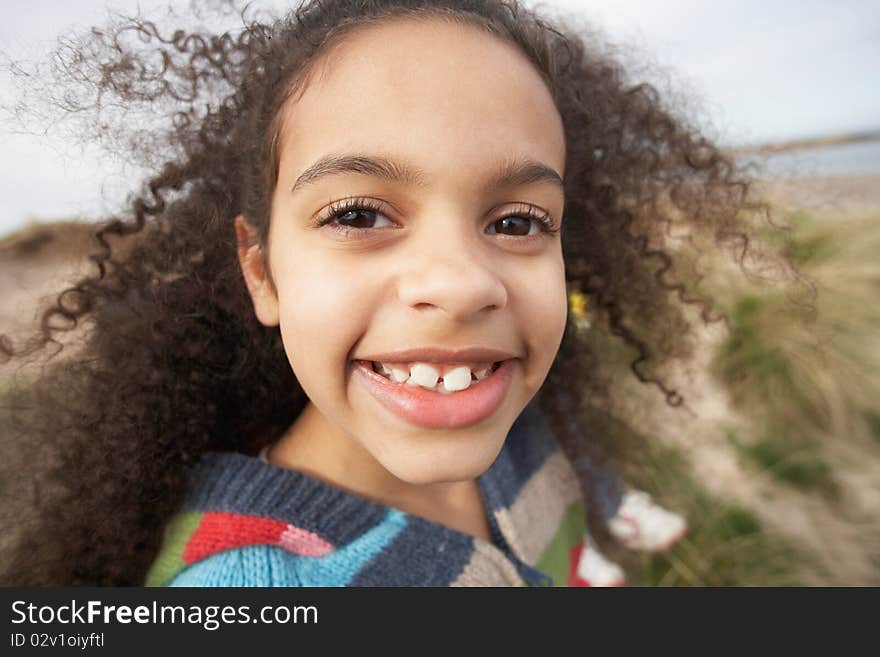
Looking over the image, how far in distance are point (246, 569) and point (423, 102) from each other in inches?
30.7

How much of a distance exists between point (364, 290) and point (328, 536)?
459 mm

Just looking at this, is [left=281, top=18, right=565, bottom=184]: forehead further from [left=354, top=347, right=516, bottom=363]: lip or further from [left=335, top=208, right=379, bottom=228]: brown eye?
[left=354, top=347, right=516, bottom=363]: lip

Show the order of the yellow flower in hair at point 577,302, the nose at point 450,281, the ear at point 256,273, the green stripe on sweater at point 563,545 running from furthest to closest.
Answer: the yellow flower in hair at point 577,302 < the green stripe on sweater at point 563,545 < the ear at point 256,273 < the nose at point 450,281

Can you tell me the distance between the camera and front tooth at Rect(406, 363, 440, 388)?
1.02m

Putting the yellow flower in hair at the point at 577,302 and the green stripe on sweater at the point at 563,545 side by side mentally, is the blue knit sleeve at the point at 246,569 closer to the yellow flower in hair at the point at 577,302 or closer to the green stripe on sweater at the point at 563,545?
the green stripe on sweater at the point at 563,545

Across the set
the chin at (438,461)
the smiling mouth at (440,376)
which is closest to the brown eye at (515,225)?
the smiling mouth at (440,376)

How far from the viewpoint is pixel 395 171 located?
96 cm

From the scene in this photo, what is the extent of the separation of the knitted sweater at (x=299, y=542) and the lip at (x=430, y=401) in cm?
27

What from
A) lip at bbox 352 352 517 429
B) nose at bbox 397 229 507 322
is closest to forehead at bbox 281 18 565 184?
nose at bbox 397 229 507 322

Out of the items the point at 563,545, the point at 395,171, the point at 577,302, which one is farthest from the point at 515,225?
the point at 563,545

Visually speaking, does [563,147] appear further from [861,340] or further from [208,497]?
[861,340]

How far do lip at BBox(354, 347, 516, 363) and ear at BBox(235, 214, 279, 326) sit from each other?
0.27 m

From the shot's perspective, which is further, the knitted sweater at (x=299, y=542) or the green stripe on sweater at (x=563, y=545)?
the green stripe on sweater at (x=563, y=545)

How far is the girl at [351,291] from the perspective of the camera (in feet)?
3.27
